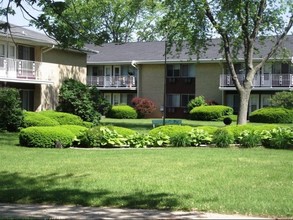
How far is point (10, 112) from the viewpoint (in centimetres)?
2455

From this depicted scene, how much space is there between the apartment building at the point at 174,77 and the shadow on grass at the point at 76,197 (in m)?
33.5

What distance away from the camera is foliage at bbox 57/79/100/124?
31.0m

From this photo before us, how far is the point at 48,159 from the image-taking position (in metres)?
14.0

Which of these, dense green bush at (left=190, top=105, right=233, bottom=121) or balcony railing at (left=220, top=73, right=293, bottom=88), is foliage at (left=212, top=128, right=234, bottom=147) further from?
balcony railing at (left=220, top=73, right=293, bottom=88)

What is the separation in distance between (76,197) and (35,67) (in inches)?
964

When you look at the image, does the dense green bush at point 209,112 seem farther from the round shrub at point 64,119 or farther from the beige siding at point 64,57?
the round shrub at point 64,119

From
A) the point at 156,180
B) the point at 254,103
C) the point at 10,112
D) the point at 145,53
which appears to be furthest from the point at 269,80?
the point at 156,180

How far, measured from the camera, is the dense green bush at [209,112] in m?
40.5

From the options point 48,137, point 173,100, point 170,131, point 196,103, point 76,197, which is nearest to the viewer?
point 76,197

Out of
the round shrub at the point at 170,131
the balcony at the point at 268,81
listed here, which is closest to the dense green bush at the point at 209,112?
the balcony at the point at 268,81

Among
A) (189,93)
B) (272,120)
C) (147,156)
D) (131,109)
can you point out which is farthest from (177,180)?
(189,93)

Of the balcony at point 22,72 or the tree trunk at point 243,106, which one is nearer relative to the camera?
the tree trunk at point 243,106

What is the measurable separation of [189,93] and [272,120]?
1261 centimetres

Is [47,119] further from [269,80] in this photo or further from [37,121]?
[269,80]
